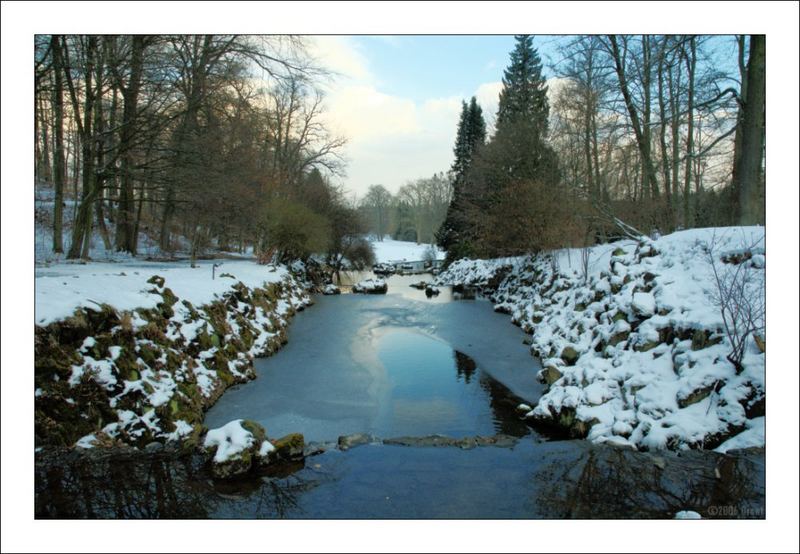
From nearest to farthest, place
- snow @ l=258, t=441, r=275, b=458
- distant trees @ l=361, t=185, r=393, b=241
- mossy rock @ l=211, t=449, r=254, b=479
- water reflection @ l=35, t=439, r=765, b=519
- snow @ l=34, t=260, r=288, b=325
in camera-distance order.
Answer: water reflection @ l=35, t=439, r=765, b=519
mossy rock @ l=211, t=449, r=254, b=479
snow @ l=258, t=441, r=275, b=458
snow @ l=34, t=260, r=288, b=325
distant trees @ l=361, t=185, r=393, b=241

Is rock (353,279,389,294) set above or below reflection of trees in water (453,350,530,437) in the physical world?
above

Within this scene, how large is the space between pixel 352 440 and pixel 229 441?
1403mm

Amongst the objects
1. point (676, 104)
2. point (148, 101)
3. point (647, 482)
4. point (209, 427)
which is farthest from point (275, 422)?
point (676, 104)

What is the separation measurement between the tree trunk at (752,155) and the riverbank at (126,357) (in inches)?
324

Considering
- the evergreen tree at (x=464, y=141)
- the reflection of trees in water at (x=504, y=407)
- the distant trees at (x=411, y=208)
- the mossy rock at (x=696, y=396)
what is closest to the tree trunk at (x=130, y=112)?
the reflection of trees in water at (x=504, y=407)

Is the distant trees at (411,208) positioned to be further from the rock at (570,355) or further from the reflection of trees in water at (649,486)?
the reflection of trees in water at (649,486)

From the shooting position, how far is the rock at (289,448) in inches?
170

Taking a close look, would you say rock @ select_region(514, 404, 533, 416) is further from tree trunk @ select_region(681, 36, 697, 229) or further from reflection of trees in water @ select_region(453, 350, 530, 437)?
tree trunk @ select_region(681, 36, 697, 229)

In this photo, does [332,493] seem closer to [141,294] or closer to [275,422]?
[275,422]

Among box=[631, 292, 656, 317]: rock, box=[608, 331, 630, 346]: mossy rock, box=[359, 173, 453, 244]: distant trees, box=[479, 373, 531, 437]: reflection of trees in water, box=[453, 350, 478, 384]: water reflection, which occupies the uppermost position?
box=[359, 173, 453, 244]: distant trees

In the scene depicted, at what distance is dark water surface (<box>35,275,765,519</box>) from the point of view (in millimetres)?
3393

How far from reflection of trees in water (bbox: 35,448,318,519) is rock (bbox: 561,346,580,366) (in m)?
5.26

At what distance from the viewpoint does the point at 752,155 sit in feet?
20.0

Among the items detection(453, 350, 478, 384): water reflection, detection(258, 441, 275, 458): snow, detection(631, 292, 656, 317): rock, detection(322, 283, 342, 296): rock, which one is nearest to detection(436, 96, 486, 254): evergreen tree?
detection(322, 283, 342, 296): rock
